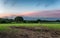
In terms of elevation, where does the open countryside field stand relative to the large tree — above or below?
below

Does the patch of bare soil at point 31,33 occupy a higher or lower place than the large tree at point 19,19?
lower

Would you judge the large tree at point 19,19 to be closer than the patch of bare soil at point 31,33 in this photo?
No

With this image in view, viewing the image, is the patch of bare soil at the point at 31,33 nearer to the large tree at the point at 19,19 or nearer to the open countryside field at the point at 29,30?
the open countryside field at the point at 29,30

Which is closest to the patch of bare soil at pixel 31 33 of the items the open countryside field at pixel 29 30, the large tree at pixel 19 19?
the open countryside field at pixel 29 30

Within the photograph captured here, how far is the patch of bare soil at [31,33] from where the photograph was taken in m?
2.36

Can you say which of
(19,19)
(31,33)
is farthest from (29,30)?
(19,19)

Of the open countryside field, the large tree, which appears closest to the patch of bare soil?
the open countryside field

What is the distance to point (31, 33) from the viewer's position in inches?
94.7

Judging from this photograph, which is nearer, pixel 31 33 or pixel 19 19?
pixel 31 33

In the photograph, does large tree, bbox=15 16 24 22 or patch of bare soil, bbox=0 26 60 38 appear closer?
patch of bare soil, bbox=0 26 60 38

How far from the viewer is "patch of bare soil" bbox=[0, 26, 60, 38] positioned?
2357mm

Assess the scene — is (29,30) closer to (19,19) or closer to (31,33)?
(31,33)

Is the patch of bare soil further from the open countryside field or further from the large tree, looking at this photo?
the large tree

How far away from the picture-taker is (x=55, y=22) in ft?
8.36
